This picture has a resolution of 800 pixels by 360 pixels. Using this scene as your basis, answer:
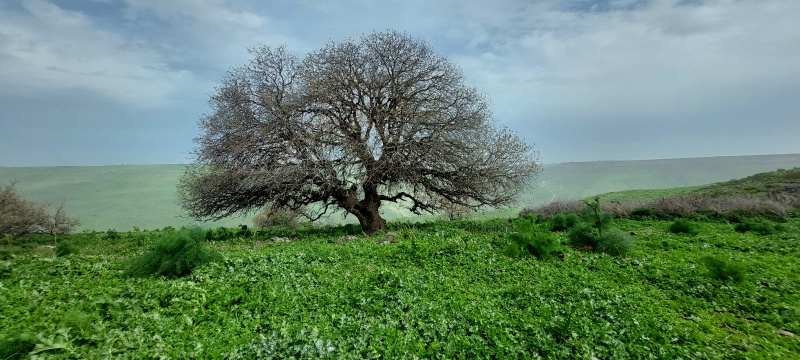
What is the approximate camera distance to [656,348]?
5.04m

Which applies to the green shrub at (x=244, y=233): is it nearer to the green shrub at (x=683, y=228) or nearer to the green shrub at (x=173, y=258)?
the green shrub at (x=173, y=258)

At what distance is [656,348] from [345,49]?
15.4 meters

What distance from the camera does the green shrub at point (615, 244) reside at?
9.90 metres

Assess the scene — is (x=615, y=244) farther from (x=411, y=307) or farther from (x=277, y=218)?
(x=277, y=218)

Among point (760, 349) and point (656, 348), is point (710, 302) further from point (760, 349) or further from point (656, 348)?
point (656, 348)

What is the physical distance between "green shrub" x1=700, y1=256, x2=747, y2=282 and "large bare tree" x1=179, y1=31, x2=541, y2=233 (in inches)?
361

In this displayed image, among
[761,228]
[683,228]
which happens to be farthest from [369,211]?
[761,228]

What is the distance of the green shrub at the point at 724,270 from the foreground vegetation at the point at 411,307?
1.2 inches

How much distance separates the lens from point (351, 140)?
15508 mm

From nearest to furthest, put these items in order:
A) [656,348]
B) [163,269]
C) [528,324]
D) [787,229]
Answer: [656,348], [528,324], [163,269], [787,229]

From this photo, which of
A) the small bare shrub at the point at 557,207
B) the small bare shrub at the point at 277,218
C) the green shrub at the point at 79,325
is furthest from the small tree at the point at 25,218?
the small bare shrub at the point at 557,207

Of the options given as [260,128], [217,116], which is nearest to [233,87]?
[217,116]

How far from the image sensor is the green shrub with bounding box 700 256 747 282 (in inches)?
303

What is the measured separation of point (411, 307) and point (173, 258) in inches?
219
